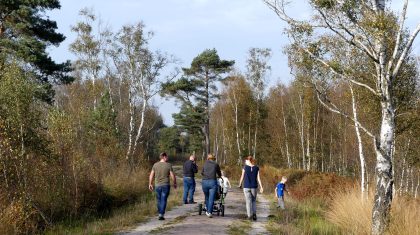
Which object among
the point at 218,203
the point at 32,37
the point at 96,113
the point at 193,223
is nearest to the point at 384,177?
the point at 193,223

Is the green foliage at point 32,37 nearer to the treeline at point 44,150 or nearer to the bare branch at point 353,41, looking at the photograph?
the treeline at point 44,150

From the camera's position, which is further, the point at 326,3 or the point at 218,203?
the point at 218,203

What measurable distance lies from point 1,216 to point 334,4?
9.45 m

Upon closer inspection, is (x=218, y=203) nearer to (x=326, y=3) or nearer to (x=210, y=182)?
(x=210, y=182)

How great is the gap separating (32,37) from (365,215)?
687 inches

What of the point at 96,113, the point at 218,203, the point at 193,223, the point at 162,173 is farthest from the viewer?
the point at 96,113

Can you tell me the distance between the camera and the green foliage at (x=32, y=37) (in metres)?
20.7

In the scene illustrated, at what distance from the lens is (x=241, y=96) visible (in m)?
51.7

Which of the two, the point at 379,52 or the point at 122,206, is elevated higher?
the point at 379,52

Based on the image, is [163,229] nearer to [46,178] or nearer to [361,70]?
[46,178]

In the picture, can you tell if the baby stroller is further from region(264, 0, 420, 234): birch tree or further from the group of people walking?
region(264, 0, 420, 234): birch tree

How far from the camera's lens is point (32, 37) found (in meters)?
21.8

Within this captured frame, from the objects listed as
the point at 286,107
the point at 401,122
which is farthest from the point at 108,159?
the point at 286,107

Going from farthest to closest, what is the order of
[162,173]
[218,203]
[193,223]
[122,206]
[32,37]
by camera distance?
1. [32,37]
2. [122,206]
3. [218,203]
4. [162,173]
5. [193,223]
